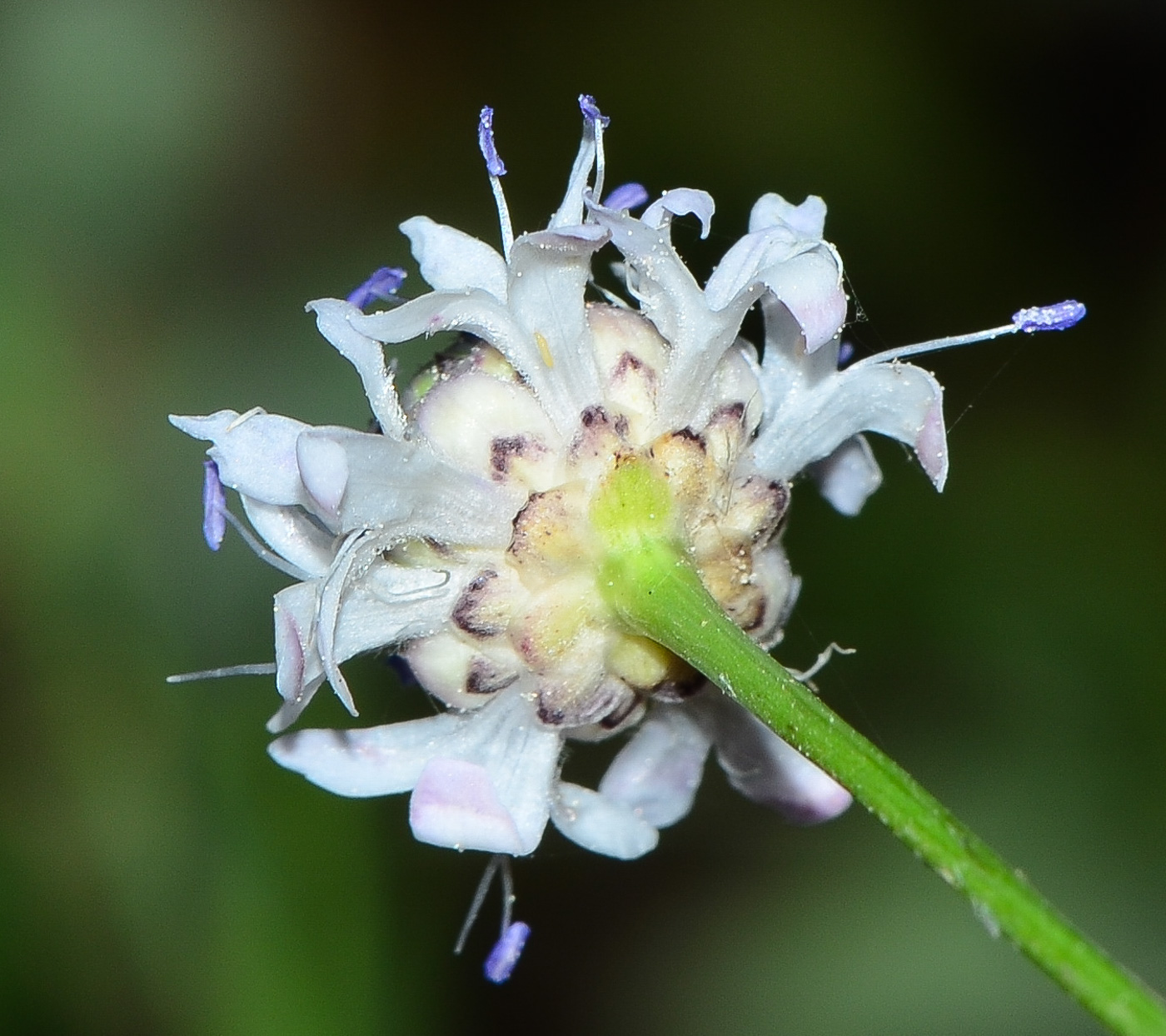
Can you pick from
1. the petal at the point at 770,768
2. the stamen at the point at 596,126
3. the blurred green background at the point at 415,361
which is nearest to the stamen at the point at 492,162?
the stamen at the point at 596,126

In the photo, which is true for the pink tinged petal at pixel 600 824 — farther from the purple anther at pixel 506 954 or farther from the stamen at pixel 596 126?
the stamen at pixel 596 126

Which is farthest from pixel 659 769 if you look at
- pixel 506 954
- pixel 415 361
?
pixel 415 361

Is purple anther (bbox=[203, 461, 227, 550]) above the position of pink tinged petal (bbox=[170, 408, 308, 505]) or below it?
below

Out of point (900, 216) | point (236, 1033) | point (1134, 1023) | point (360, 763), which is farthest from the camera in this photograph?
point (900, 216)

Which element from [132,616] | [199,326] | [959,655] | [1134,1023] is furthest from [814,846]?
[1134,1023]

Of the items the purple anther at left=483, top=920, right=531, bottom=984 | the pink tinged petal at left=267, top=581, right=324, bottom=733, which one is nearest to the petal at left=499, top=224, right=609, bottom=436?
the pink tinged petal at left=267, top=581, right=324, bottom=733

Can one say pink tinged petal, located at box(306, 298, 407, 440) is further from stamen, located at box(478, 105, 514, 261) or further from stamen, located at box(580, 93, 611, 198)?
stamen, located at box(580, 93, 611, 198)

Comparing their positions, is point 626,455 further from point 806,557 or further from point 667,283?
point 806,557
